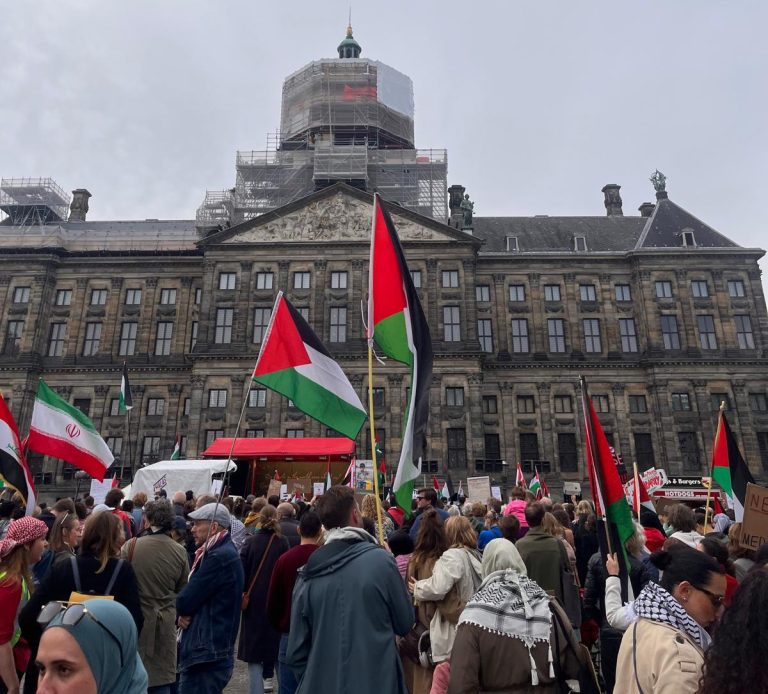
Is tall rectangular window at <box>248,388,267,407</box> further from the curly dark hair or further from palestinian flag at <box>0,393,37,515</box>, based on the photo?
the curly dark hair

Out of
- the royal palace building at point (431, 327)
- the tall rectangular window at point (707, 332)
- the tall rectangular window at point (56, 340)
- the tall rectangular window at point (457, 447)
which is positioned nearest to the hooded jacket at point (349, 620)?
the royal palace building at point (431, 327)

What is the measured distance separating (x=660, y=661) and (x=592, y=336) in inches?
1678

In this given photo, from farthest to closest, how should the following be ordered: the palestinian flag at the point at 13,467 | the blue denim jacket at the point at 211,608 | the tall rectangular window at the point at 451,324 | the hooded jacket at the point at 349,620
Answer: the tall rectangular window at the point at 451,324 → the palestinian flag at the point at 13,467 → the blue denim jacket at the point at 211,608 → the hooded jacket at the point at 349,620

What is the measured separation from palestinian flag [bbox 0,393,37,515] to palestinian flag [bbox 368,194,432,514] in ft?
20.5

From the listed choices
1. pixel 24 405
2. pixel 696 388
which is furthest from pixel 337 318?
pixel 696 388

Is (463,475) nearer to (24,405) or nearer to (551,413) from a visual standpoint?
(551,413)

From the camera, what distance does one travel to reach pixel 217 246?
42.0 meters

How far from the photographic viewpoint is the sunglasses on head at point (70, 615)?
273 centimetres

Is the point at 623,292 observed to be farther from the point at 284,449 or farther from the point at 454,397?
the point at 284,449

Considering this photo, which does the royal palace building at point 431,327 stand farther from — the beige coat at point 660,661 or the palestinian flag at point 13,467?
the beige coat at point 660,661

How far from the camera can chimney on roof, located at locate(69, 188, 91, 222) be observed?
178ft

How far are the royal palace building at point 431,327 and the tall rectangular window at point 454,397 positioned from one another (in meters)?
0.09

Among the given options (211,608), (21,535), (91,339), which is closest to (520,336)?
(91,339)

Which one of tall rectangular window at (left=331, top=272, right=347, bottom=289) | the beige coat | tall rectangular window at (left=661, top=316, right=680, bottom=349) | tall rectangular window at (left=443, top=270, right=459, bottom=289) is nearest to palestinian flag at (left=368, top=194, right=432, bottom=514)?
the beige coat
